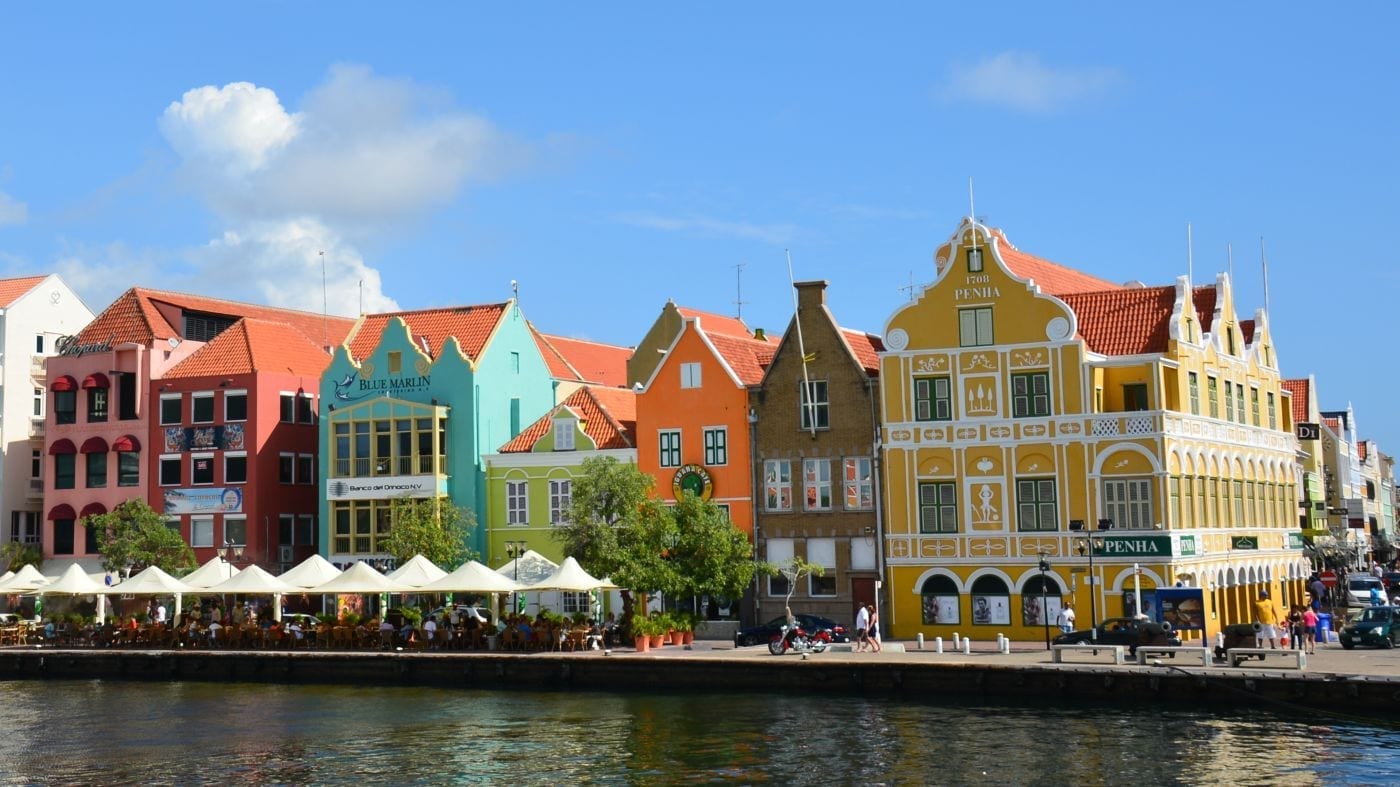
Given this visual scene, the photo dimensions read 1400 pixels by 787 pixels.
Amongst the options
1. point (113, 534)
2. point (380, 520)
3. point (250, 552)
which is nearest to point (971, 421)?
point (380, 520)

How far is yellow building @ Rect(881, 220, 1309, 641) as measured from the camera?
6269 cm

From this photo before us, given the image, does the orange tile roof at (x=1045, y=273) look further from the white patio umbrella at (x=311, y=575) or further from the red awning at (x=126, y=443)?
the red awning at (x=126, y=443)

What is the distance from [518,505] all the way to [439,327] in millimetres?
10804

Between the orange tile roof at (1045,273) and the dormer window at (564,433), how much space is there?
66.8 feet

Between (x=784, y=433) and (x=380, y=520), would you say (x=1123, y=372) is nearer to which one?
(x=784, y=433)

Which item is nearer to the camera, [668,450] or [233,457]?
[668,450]

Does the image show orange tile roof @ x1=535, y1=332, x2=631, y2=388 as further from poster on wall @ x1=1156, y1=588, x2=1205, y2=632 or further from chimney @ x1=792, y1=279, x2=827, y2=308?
poster on wall @ x1=1156, y1=588, x2=1205, y2=632

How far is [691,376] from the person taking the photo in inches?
2847

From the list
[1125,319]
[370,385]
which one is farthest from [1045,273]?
[370,385]

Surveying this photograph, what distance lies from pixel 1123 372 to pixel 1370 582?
3658 cm

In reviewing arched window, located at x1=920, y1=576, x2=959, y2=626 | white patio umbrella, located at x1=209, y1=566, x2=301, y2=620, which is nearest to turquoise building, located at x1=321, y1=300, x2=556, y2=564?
white patio umbrella, located at x1=209, y1=566, x2=301, y2=620

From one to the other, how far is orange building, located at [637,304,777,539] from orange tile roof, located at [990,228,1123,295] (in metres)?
11.9

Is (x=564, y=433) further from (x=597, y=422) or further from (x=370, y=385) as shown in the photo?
(x=370, y=385)

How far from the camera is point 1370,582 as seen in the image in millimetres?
92562
